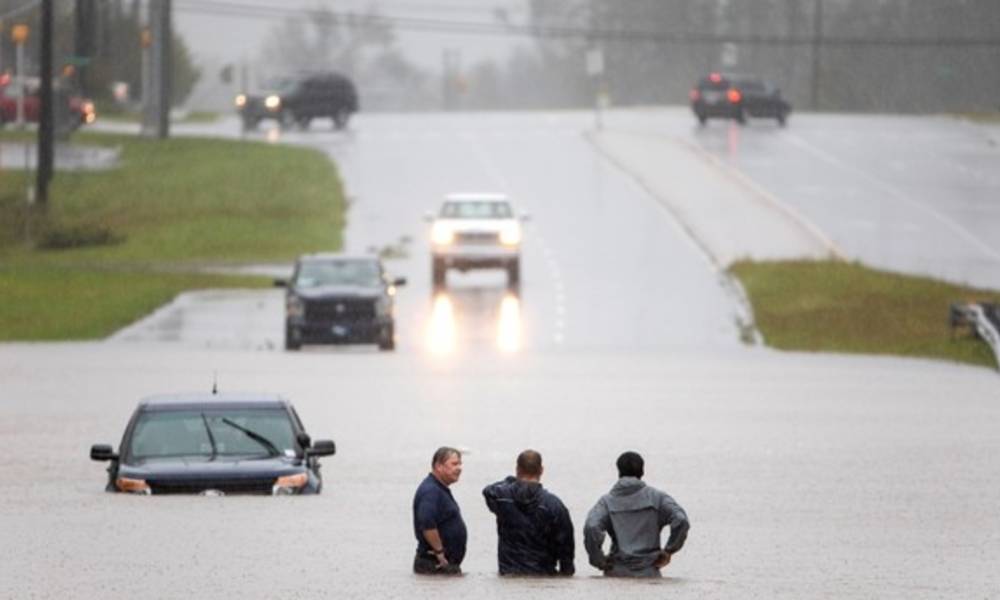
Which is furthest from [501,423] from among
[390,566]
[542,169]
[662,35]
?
[662,35]

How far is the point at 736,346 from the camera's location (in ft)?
169

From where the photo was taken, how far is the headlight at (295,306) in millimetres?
49438

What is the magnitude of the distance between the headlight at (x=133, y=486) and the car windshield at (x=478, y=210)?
37498mm

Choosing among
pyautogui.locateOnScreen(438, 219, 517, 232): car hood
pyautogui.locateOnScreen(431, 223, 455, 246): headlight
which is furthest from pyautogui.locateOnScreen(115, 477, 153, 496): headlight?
pyautogui.locateOnScreen(438, 219, 517, 232): car hood

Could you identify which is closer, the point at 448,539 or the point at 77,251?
the point at 448,539

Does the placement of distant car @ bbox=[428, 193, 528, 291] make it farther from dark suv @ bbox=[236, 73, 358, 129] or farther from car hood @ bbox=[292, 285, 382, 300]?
dark suv @ bbox=[236, 73, 358, 129]

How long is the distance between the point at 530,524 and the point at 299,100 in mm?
89386

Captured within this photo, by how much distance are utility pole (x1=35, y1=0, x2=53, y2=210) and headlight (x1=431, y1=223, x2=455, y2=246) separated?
724 inches

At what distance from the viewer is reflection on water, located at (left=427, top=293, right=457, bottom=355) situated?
5066 centimetres

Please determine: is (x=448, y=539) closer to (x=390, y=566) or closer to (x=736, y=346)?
(x=390, y=566)

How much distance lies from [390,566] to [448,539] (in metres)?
1.28

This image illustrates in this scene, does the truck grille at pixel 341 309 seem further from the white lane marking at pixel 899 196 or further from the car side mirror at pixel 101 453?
the car side mirror at pixel 101 453

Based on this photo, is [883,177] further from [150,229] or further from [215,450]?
[215,450]

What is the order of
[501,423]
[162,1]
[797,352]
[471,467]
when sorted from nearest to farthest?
1. [471,467]
2. [501,423]
3. [797,352]
4. [162,1]
